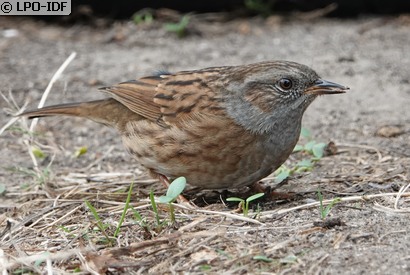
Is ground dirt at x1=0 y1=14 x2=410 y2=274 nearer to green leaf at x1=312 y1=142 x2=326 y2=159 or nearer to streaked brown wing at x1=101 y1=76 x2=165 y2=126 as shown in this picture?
green leaf at x1=312 y1=142 x2=326 y2=159

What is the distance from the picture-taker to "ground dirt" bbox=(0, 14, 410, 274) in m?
3.86

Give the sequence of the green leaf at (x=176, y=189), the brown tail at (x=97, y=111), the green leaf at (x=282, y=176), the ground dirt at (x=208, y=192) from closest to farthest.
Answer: the ground dirt at (x=208, y=192), the green leaf at (x=176, y=189), the green leaf at (x=282, y=176), the brown tail at (x=97, y=111)

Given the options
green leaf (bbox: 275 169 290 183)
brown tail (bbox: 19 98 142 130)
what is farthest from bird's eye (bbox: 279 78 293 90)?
brown tail (bbox: 19 98 142 130)

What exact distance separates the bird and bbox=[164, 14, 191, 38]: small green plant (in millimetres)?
3815

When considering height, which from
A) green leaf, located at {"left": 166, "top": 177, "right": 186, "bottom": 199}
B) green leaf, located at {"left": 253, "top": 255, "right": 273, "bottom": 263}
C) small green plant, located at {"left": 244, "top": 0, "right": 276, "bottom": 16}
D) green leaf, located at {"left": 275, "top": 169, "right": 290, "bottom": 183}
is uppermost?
small green plant, located at {"left": 244, "top": 0, "right": 276, "bottom": 16}

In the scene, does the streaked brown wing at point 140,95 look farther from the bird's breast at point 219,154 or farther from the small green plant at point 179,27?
the small green plant at point 179,27

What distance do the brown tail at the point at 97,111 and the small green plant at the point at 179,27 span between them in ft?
11.5

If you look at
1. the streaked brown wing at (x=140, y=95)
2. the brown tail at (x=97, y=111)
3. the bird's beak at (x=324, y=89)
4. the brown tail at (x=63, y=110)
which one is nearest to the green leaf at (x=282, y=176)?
the bird's beak at (x=324, y=89)

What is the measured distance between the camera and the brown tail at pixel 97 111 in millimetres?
5602

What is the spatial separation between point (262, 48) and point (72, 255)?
4.96m

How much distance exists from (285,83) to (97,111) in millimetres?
1422

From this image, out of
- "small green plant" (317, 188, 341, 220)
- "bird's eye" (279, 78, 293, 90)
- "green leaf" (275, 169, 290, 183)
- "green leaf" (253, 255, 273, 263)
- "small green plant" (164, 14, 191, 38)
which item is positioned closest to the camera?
"green leaf" (253, 255, 273, 263)

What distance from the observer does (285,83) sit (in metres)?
4.96

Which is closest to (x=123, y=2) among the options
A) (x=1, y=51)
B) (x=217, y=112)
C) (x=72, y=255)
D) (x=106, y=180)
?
(x=1, y=51)
